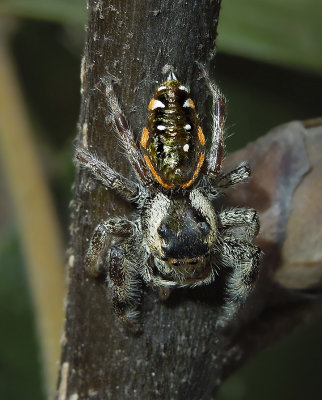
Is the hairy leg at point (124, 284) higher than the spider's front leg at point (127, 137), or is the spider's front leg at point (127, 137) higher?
the spider's front leg at point (127, 137)

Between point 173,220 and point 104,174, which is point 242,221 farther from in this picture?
point 104,174

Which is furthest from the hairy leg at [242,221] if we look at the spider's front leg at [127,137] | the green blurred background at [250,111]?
the green blurred background at [250,111]

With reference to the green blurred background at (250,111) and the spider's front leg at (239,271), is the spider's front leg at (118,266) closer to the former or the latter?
the spider's front leg at (239,271)

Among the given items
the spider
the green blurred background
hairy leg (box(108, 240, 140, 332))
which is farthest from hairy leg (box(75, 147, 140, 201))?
the green blurred background

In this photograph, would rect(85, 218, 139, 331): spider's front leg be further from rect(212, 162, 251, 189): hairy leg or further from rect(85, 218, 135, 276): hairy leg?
rect(212, 162, 251, 189): hairy leg

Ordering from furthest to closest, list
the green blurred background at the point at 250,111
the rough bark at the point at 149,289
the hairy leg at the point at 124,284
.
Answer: the green blurred background at the point at 250,111 < the hairy leg at the point at 124,284 < the rough bark at the point at 149,289

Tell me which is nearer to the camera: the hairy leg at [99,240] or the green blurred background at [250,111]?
the hairy leg at [99,240]

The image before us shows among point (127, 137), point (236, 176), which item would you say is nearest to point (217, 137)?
point (236, 176)

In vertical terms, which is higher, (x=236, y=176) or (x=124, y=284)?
(x=236, y=176)
